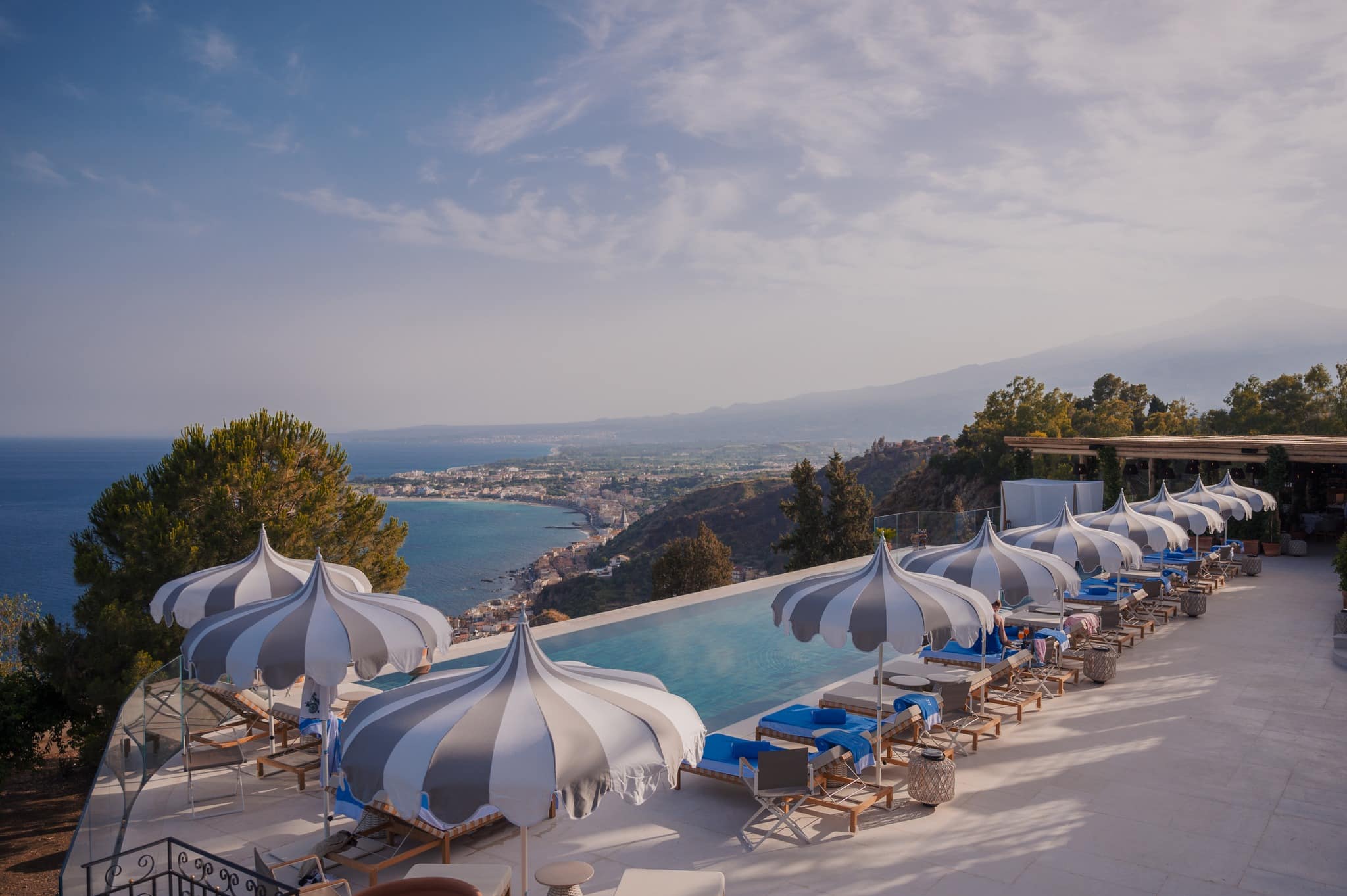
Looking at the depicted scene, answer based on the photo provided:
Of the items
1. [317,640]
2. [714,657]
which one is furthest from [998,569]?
[317,640]

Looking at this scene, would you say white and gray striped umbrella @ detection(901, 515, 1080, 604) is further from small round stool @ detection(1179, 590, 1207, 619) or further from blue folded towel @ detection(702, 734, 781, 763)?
small round stool @ detection(1179, 590, 1207, 619)

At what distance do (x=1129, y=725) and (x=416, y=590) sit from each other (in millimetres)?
59731

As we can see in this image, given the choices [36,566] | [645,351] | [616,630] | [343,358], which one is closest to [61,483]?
[36,566]

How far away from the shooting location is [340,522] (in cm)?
1602

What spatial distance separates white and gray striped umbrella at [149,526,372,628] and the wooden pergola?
74.1 feet

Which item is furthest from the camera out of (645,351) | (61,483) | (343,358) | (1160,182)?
(61,483)

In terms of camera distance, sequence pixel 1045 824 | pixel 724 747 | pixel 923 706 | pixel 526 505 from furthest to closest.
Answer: pixel 526 505 → pixel 923 706 → pixel 724 747 → pixel 1045 824

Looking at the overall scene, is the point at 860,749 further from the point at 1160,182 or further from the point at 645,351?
the point at 645,351

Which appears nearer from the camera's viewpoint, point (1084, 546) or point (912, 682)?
point (912, 682)

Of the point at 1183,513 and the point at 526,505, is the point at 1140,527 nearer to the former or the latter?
the point at 1183,513

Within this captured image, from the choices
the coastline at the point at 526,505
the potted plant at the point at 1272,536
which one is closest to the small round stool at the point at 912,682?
the potted plant at the point at 1272,536

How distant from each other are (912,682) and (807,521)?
22.0m

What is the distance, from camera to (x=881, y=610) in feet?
21.4

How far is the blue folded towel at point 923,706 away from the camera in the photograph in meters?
7.88
